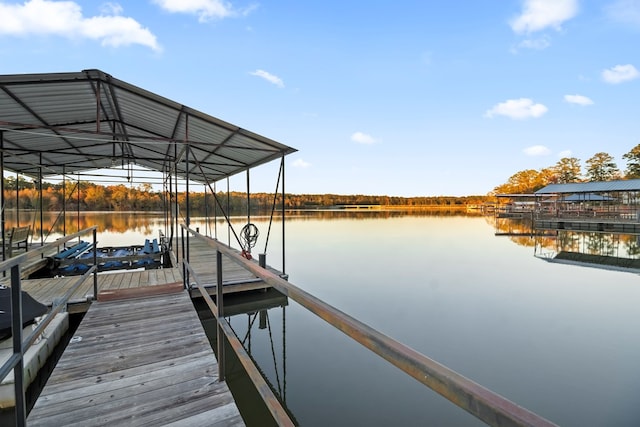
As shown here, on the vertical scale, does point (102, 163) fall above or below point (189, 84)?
below

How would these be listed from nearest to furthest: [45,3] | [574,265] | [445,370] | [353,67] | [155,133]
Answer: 1. [445,370]
2. [155,133]
3. [45,3]
4. [574,265]
5. [353,67]

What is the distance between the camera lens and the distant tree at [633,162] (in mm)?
35438

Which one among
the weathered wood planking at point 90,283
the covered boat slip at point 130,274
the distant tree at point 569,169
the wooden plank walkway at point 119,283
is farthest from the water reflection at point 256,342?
the distant tree at point 569,169

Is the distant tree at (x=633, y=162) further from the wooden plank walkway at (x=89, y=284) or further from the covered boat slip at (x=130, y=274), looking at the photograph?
the wooden plank walkway at (x=89, y=284)

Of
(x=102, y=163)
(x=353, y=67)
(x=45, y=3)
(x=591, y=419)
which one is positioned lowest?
(x=591, y=419)

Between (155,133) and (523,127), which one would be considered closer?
(155,133)

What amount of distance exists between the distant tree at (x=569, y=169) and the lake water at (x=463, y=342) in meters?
45.2

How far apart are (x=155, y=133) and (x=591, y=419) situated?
8571 mm

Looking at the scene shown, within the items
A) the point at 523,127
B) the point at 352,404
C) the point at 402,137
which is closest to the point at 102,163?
the point at 352,404

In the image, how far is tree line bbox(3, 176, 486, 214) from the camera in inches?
554

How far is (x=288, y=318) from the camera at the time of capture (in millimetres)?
5910

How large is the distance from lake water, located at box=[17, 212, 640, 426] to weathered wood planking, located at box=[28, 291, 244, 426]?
1.04 metres

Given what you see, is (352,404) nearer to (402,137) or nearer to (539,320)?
(539,320)

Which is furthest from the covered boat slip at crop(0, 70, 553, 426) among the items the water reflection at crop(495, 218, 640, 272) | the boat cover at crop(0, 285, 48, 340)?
the water reflection at crop(495, 218, 640, 272)
